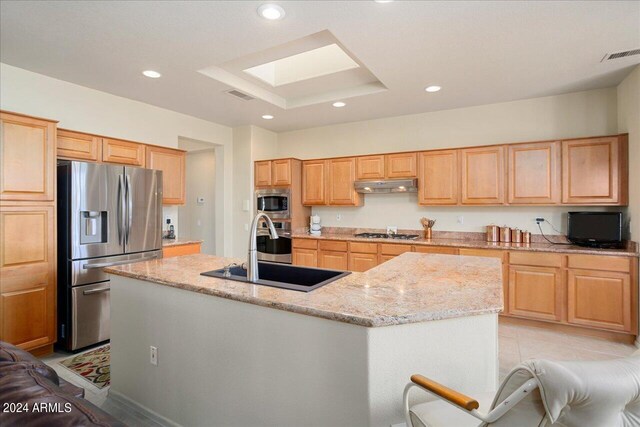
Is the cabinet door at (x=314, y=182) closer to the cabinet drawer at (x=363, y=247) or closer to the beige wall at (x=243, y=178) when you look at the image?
the beige wall at (x=243, y=178)

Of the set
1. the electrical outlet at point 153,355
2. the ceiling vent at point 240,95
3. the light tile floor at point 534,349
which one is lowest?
the light tile floor at point 534,349

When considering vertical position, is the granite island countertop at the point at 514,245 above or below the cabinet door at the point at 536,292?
above

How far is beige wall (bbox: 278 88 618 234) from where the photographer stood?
153 inches

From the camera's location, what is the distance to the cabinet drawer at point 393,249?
4266 mm

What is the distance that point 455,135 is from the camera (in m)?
4.59

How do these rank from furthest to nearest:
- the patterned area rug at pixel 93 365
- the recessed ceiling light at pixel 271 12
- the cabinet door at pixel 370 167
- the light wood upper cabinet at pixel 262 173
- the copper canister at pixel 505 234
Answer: the light wood upper cabinet at pixel 262 173, the cabinet door at pixel 370 167, the copper canister at pixel 505 234, the patterned area rug at pixel 93 365, the recessed ceiling light at pixel 271 12

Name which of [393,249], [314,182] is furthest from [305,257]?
[393,249]

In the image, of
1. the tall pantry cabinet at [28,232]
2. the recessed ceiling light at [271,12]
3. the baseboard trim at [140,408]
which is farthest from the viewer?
the tall pantry cabinet at [28,232]

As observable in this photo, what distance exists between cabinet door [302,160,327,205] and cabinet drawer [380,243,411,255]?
4.34ft

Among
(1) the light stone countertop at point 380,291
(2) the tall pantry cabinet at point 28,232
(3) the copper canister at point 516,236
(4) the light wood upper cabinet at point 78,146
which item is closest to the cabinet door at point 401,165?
(3) the copper canister at point 516,236

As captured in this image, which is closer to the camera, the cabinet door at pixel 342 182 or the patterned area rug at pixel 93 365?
the patterned area rug at pixel 93 365

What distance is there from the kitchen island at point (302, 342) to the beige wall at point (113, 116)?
7.71ft

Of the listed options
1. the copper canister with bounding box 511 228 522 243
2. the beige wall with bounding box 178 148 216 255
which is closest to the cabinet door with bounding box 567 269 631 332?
the copper canister with bounding box 511 228 522 243

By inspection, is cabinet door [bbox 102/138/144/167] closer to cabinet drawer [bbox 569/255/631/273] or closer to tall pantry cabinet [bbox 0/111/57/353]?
tall pantry cabinet [bbox 0/111/57/353]
